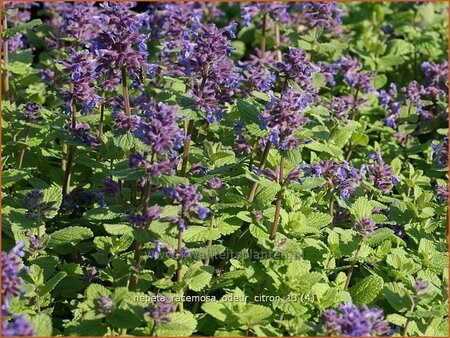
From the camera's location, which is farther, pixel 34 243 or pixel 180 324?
pixel 34 243

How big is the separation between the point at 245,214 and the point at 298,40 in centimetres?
294

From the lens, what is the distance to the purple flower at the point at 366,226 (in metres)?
5.40

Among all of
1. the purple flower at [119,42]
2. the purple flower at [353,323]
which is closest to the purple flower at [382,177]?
the purple flower at [353,323]

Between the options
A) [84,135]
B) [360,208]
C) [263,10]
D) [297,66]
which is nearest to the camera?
[297,66]

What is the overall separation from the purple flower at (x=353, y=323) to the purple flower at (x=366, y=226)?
2.78 ft

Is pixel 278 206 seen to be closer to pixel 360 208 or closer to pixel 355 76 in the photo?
pixel 360 208

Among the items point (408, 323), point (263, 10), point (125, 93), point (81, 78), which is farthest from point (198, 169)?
point (263, 10)

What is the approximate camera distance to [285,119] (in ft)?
16.1

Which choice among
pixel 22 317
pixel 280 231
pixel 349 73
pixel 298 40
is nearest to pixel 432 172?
pixel 349 73

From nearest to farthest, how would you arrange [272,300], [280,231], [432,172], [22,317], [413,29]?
[22,317] < [272,300] < [280,231] < [432,172] < [413,29]

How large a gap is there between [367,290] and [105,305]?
1.94 metres

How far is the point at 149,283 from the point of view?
5.19 m

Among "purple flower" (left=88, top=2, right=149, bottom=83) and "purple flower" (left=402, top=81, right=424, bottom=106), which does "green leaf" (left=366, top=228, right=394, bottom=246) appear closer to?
"purple flower" (left=88, top=2, right=149, bottom=83)

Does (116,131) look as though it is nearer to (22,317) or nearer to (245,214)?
(245,214)
